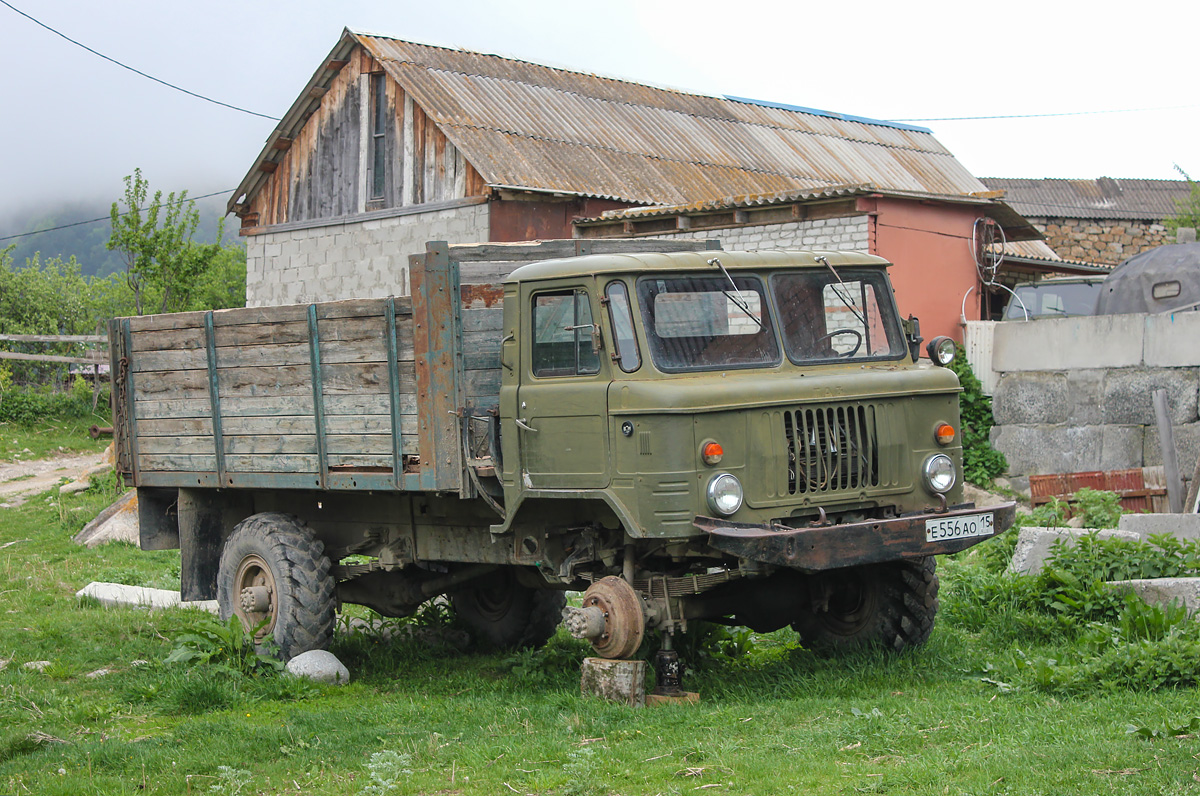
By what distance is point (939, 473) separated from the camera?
6.94 m

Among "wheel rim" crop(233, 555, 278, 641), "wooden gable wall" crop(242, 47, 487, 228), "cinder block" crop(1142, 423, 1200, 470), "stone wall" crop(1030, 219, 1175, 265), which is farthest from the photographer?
"stone wall" crop(1030, 219, 1175, 265)

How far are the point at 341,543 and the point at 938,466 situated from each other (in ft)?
13.0

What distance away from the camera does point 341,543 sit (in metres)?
8.65

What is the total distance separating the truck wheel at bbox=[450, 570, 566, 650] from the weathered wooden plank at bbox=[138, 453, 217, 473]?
1.93 m

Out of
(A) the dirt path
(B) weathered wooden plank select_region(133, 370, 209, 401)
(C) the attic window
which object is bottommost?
(A) the dirt path

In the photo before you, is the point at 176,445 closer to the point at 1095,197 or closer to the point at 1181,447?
the point at 1181,447

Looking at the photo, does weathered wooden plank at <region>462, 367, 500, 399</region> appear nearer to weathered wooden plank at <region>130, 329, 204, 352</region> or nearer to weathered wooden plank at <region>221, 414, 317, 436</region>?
weathered wooden plank at <region>221, 414, 317, 436</region>

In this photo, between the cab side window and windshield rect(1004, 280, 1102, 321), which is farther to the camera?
windshield rect(1004, 280, 1102, 321)

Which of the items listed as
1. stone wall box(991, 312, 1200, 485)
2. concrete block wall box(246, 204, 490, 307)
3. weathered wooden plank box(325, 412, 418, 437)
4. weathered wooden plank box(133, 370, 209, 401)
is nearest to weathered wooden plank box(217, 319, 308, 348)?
weathered wooden plank box(133, 370, 209, 401)

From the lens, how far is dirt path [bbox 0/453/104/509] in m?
18.6

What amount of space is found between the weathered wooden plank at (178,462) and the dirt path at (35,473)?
9.91 metres

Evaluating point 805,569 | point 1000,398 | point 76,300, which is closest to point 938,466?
point 805,569

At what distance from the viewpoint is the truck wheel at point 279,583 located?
8.09 meters

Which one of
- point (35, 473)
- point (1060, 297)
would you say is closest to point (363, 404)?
point (1060, 297)
